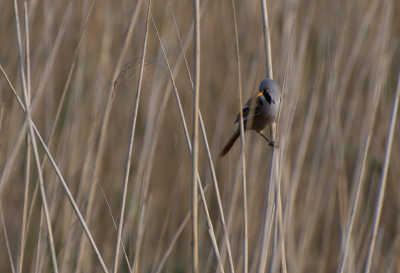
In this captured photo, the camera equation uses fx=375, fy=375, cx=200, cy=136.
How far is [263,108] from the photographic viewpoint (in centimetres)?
181

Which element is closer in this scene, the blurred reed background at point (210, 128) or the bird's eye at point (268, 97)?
the bird's eye at point (268, 97)

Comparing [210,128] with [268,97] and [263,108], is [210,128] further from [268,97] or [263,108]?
[268,97]

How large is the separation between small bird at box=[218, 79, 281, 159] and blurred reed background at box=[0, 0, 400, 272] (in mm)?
75

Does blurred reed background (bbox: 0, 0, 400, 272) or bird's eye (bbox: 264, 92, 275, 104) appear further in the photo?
blurred reed background (bbox: 0, 0, 400, 272)

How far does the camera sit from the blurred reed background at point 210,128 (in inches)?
72.5

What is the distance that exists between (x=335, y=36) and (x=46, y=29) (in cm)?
153

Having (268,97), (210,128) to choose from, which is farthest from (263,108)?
(210,128)

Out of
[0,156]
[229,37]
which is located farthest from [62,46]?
[229,37]

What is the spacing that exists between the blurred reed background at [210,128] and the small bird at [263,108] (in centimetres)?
7

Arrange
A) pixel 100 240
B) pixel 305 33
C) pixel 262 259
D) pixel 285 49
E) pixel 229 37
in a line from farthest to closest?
pixel 100 240 → pixel 229 37 → pixel 285 49 → pixel 305 33 → pixel 262 259

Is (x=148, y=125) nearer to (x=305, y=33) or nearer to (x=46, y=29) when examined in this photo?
(x=46, y=29)

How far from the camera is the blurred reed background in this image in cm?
184

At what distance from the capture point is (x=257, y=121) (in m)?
1.98

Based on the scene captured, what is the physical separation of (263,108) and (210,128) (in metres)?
0.99
